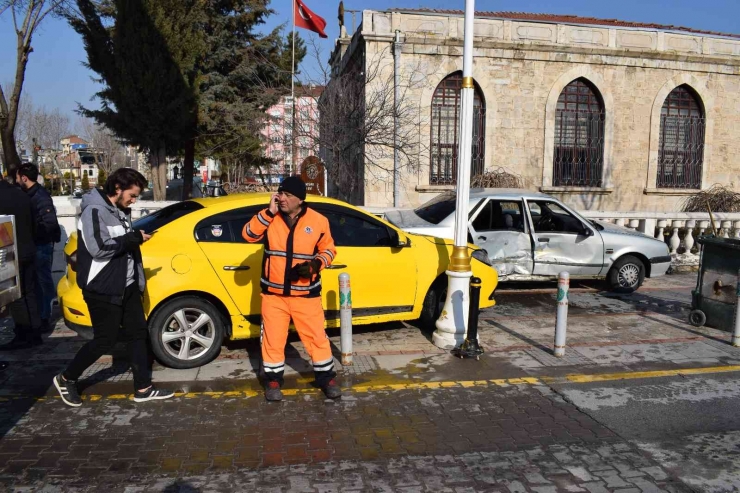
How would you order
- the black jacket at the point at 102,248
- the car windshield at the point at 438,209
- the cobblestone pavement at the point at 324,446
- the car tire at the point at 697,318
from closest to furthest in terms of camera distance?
the cobblestone pavement at the point at 324,446 → the black jacket at the point at 102,248 → the car tire at the point at 697,318 → the car windshield at the point at 438,209

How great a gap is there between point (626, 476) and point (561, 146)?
58.6 feet

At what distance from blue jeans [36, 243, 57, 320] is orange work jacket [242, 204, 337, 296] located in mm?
3531

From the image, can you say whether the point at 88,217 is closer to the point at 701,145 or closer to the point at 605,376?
the point at 605,376

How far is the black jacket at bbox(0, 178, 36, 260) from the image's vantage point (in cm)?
602

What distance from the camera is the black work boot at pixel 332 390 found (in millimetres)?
4898

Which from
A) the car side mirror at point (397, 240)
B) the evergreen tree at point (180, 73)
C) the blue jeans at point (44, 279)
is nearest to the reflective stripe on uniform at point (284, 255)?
the car side mirror at point (397, 240)

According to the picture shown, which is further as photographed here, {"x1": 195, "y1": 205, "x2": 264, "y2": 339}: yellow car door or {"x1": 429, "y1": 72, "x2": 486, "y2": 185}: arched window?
{"x1": 429, "y1": 72, "x2": 486, "y2": 185}: arched window

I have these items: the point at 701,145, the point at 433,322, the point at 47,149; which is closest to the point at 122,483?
the point at 433,322

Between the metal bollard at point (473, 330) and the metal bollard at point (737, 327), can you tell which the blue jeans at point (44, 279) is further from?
the metal bollard at point (737, 327)

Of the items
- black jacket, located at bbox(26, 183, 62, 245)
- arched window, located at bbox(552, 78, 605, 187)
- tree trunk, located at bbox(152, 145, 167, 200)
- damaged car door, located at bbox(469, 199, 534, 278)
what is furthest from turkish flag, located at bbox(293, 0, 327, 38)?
black jacket, located at bbox(26, 183, 62, 245)

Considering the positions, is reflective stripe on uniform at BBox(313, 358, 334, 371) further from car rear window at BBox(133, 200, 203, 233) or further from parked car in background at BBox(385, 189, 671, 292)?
parked car in background at BBox(385, 189, 671, 292)

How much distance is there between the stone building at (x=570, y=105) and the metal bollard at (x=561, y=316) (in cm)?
1237

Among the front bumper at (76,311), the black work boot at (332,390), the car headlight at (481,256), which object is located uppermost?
the car headlight at (481,256)

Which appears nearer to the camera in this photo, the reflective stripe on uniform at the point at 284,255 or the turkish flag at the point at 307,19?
the reflective stripe on uniform at the point at 284,255
